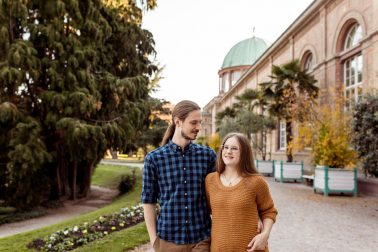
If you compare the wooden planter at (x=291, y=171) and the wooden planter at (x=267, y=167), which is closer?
the wooden planter at (x=291, y=171)

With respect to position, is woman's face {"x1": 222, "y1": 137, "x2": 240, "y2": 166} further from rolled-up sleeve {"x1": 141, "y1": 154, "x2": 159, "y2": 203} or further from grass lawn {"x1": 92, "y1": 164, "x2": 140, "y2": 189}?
grass lawn {"x1": 92, "y1": 164, "x2": 140, "y2": 189}

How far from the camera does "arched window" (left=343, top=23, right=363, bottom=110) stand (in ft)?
54.7

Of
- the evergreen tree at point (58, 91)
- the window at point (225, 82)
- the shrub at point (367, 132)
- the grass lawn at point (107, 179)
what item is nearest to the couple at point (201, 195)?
the shrub at point (367, 132)

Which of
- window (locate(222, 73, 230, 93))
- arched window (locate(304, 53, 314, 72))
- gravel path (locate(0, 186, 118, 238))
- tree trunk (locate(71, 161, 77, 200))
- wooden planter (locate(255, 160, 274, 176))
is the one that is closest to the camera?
gravel path (locate(0, 186, 118, 238))

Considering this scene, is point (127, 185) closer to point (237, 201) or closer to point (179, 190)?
point (179, 190)

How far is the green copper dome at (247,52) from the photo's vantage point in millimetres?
56844

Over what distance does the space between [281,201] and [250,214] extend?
929 cm

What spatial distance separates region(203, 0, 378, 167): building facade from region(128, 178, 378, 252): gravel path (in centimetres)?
344

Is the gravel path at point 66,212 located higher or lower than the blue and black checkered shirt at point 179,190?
lower

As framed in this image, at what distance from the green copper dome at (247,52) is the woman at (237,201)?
2170 inches

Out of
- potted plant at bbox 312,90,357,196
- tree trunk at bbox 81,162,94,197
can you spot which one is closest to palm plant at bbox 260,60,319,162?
potted plant at bbox 312,90,357,196

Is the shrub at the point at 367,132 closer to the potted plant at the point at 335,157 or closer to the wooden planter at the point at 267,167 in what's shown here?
the potted plant at the point at 335,157

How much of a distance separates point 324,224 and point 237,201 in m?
6.32

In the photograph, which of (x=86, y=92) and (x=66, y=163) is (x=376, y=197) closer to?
(x=86, y=92)
